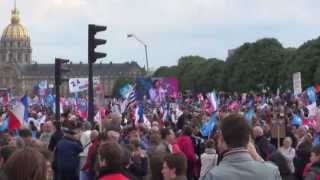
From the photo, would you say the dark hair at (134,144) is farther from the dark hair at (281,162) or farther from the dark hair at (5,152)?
the dark hair at (5,152)

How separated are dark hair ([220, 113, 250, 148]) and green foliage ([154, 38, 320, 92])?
9049cm

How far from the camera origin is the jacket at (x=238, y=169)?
6.29 meters

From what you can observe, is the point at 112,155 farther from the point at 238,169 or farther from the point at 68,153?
the point at 68,153

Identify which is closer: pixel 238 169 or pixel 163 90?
pixel 238 169

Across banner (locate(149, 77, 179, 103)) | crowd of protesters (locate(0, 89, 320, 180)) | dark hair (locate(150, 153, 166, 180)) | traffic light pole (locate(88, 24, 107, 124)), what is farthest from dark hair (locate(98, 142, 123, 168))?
banner (locate(149, 77, 179, 103))

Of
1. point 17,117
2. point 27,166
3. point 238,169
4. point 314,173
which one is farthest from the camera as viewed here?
point 17,117

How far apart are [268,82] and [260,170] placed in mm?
111877

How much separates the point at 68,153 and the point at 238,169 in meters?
9.23

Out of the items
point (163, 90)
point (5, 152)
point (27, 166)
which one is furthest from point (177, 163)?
point (163, 90)

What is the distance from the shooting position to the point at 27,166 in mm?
5672

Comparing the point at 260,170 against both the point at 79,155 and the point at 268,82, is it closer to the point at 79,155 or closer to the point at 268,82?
the point at 79,155

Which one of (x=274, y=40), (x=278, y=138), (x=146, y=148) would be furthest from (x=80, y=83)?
(x=274, y=40)

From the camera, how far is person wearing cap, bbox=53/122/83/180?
15344 mm

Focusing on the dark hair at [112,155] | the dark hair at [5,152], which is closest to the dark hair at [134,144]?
the dark hair at [5,152]
